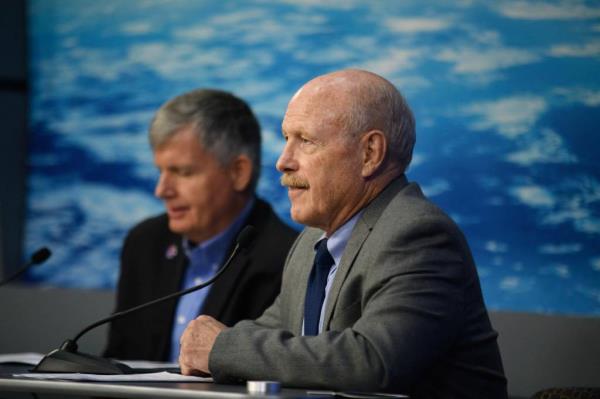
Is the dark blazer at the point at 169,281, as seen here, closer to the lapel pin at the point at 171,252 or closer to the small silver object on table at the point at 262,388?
the lapel pin at the point at 171,252

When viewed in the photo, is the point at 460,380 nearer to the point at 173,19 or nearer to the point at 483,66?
the point at 483,66

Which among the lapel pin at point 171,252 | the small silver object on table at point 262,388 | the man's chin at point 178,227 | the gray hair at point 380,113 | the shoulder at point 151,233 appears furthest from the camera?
the shoulder at point 151,233

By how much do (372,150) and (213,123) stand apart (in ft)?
4.73

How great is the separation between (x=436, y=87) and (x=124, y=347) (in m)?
1.59

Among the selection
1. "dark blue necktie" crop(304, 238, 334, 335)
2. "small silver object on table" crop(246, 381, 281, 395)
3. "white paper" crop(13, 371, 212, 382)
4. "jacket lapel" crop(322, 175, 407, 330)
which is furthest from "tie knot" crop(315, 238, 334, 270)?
"small silver object on table" crop(246, 381, 281, 395)

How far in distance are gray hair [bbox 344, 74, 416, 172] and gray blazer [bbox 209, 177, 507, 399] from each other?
146 millimetres

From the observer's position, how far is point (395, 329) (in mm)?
2260

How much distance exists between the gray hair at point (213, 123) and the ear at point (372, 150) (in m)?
1.41

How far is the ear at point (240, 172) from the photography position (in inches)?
158

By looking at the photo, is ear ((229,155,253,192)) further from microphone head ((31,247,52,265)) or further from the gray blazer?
the gray blazer

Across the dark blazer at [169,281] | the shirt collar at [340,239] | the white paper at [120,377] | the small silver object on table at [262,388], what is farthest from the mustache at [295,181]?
the dark blazer at [169,281]

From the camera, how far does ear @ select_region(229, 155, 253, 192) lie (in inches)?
158

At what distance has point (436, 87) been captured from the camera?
4176 millimetres

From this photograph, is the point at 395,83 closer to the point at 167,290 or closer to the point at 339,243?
the point at 167,290
